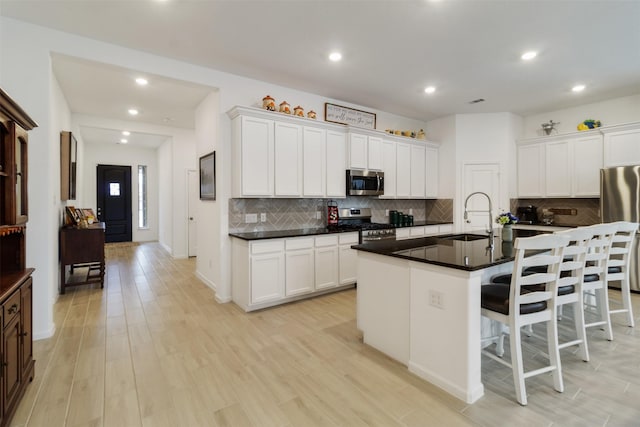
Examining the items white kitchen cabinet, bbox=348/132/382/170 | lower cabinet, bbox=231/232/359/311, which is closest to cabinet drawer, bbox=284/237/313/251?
lower cabinet, bbox=231/232/359/311

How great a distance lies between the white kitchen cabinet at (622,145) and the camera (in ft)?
14.7

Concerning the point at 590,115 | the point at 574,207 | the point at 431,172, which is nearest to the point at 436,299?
the point at 431,172

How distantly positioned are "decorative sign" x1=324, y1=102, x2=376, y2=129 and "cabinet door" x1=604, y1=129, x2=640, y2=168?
11.9 feet

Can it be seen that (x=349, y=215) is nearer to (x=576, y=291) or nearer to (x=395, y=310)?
(x=395, y=310)

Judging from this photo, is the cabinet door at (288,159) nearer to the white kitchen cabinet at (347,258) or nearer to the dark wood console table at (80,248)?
the white kitchen cabinet at (347,258)

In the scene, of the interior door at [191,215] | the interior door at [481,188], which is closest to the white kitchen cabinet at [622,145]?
the interior door at [481,188]

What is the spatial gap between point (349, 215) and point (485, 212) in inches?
101

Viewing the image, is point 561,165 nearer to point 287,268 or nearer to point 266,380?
point 287,268

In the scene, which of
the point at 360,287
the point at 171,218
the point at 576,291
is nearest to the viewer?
the point at 576,291

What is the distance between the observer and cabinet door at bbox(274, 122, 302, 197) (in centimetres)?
400

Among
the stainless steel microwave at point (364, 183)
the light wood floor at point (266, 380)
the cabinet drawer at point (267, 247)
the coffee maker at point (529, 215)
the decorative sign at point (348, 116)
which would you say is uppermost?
the decorative sign at point (348, 116)

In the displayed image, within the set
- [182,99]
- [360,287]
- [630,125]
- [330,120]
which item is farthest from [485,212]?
[182,99]

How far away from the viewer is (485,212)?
555 cm

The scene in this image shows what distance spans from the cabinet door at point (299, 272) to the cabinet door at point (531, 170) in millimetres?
4380
